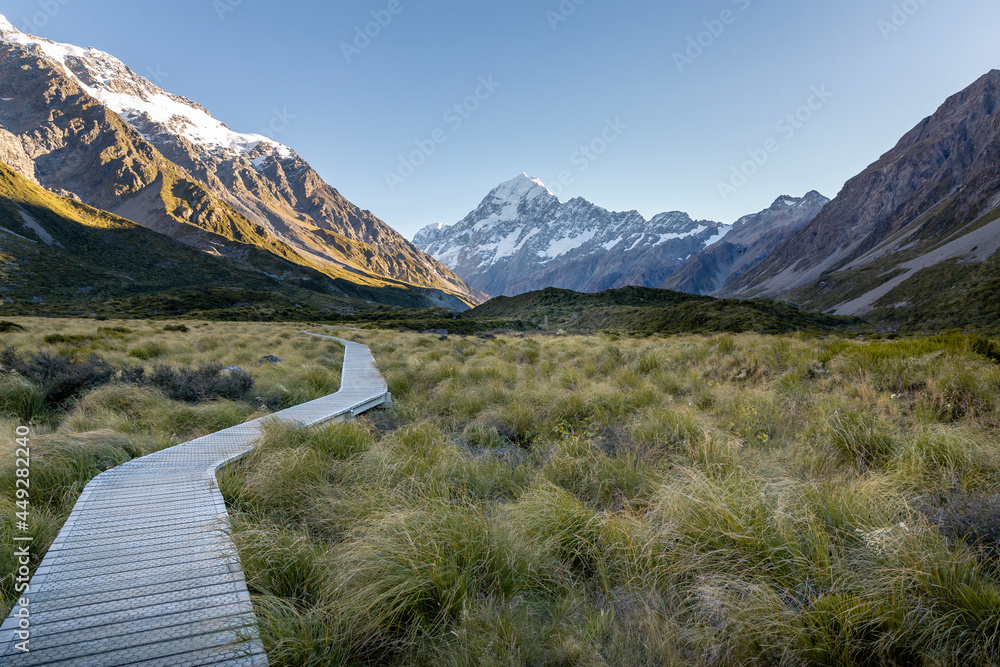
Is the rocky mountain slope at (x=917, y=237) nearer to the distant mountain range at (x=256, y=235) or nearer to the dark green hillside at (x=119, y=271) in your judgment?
the distant mountain range at (x=256, y=235)

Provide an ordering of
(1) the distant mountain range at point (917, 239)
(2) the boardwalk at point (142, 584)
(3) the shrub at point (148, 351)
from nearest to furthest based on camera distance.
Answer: (2) the boardwalk at point (142, 584) < (3) the shrub at point (148, 351) < (1) the distant mountain range at point (917, 239)

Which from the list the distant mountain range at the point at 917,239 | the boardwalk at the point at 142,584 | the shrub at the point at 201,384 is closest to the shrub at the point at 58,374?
the shrub at the point at 201,384

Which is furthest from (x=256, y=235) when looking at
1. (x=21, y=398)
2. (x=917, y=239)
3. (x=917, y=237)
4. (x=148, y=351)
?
(x=917, y=237)

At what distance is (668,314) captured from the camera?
33.9 meters

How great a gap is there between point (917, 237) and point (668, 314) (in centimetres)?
11054

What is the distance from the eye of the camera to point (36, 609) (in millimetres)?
1992

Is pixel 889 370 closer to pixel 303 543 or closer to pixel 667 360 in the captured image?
pixel 667 360

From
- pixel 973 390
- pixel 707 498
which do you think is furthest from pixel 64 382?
pixel 973 390

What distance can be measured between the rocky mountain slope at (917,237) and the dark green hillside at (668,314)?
1699 cm

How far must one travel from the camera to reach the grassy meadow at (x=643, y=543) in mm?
1870

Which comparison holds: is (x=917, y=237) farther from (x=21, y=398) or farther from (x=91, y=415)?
(x=21, y=398)

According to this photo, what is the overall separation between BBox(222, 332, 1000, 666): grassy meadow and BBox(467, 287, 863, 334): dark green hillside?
2279cm

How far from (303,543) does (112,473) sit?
2.32 m

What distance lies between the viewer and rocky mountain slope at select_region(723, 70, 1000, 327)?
59.1 meters
